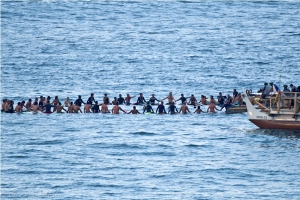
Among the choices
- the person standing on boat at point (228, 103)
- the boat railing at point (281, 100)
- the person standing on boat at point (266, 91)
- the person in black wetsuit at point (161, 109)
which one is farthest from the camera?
the person in black wetsuit at point (161, 109)

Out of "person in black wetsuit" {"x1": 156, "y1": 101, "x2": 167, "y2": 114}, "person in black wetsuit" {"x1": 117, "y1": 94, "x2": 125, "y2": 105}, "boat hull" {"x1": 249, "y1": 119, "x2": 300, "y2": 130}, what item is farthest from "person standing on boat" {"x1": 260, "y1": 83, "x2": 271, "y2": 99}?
"person in black wetsuit" {"x1": 117, "y1": 94, "x2": 125, "y2": 105}

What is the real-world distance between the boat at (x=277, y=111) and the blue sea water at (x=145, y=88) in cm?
118

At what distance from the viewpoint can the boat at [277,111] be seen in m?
59.0

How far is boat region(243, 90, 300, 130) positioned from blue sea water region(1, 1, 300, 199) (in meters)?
1.18

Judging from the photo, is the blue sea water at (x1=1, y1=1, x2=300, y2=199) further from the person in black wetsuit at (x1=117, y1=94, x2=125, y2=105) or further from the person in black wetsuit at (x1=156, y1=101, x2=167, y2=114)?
the person in black wetsuit at (x1=117, y1=94, x2=125, y2=105)

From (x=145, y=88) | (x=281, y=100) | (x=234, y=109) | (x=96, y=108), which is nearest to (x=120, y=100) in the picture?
(x=96, y=108)

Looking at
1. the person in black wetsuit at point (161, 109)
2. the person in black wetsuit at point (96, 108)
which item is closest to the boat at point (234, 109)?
the person in black wetsuit at point (161, 109)

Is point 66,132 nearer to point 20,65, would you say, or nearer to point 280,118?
point 280,118

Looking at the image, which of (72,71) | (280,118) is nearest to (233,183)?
(280,118)

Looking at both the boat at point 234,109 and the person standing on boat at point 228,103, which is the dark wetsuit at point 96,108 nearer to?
the person standing on boat at point 228,103

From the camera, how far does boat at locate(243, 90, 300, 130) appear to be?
59037mm

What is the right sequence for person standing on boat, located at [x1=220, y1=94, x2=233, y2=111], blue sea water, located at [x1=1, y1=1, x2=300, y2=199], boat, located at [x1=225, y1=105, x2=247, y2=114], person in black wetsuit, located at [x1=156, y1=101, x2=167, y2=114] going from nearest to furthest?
1. blue sea water, located at [x1=1, y1=1, x2=300, y2=199]
2. person standing on boat, located at [x1=220, y1=94, x2=233, y2=111]
3. boat, located at [x1=225, y1=105, x2=247, y2=114]
4. person in black wetsuit, located at [x1=156, y1=101, x2=167, y2=114]

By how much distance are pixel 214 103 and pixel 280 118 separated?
13.0 metres

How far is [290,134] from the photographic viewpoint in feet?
201
